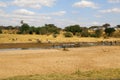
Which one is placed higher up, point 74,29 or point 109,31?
point 74,29

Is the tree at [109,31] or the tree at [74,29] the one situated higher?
the tree at [74,29]

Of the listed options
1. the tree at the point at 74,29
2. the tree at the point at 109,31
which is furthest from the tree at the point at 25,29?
the tree at the point at 109,31

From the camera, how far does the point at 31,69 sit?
22.3 m

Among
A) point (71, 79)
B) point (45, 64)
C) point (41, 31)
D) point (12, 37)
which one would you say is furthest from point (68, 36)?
point (71, 79)

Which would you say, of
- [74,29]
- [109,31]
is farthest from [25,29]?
[109,31]

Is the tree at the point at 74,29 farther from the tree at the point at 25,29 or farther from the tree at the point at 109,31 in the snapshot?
the tree at the point at 25,29

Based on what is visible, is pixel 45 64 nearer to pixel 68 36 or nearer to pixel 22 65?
pixel 22 65

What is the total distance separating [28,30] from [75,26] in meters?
16.1

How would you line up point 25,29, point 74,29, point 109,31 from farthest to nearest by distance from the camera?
point 74,29, point 109,31, point 25,29

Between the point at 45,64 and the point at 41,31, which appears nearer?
the point at 45,64

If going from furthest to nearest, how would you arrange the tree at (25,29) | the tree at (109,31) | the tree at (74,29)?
the tree at (74,29) → the tree at (109,31) → the tree at (25,29)

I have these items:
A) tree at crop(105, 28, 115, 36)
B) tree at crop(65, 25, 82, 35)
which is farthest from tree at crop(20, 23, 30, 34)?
tree at crop(105, 28, 115, 36)

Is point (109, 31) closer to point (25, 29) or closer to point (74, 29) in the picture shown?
point (74, 29)

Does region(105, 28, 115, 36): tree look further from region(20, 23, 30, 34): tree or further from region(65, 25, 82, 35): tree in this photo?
region(20, 23, 30, 34): tree
